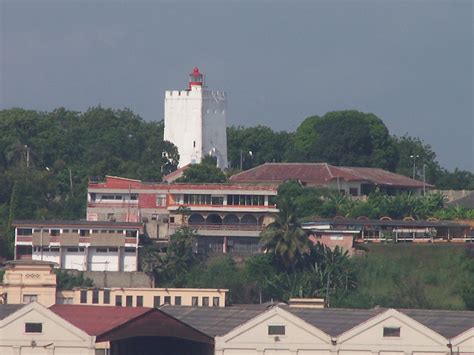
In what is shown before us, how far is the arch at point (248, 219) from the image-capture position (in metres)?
99.4

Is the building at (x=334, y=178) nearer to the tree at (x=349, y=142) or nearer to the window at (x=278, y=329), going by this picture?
the tree at (x=349, y=142)

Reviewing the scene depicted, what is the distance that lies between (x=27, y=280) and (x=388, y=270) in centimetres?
1565

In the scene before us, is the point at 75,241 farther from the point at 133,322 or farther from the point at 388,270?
the point at 133,322

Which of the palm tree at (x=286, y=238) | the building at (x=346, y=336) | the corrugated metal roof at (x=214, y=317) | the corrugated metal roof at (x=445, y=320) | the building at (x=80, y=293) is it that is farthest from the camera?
the palm tree at (x=286, y=238)

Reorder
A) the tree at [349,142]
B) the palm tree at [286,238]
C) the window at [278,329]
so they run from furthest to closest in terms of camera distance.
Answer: the tree at [349,142], the palm tree at [286,238], the window at [278,329]

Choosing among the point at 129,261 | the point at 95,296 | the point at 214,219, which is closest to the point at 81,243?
the point at 129,261

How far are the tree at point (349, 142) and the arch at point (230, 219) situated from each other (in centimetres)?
1795

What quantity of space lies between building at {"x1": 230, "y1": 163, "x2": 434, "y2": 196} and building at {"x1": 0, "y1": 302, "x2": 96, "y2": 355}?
4017cm

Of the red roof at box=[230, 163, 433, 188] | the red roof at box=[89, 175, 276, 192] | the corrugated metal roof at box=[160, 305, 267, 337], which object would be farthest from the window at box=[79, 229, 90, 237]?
the corrugated metal roof at box=[160, 305, 267, 337]

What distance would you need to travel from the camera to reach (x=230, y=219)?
3917 inches

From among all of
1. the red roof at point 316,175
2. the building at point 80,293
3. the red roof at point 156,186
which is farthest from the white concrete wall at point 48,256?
the red roof at point 316,175

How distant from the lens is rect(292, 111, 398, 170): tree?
117m

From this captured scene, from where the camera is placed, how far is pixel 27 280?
8362 cm

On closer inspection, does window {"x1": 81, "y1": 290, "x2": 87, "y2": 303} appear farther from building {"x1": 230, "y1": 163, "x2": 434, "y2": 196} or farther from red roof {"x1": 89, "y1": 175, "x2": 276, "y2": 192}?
building {"x1": 230, "y1": 163, "x2": 434, "y2": 196}
